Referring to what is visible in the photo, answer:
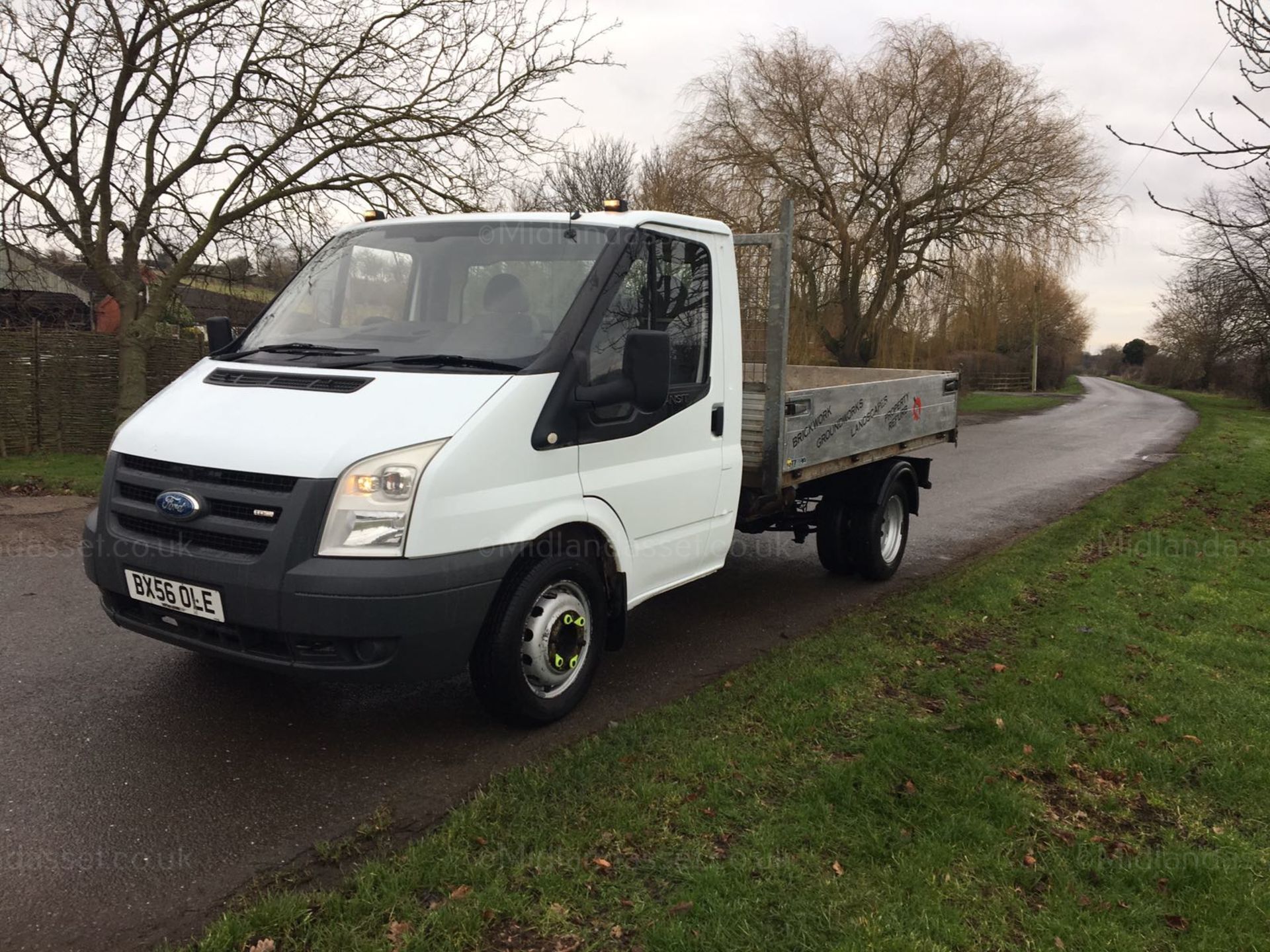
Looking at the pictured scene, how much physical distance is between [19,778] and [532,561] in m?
2.13

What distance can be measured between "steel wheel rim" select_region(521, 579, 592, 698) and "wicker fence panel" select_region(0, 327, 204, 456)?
11353 mm

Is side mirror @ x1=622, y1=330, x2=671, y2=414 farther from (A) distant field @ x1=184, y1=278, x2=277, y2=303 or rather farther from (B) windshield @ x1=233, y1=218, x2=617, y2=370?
(A) distant field @ x1=184, y1=278, x2=277, y2=303

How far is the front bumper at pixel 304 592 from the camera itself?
3.30m

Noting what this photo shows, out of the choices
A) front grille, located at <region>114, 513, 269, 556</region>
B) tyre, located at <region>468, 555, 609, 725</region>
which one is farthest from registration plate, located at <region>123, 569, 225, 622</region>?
tyre, located at <region>468, 555, 609, 725</region>

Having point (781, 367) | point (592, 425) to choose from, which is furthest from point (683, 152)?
point (592, 425)

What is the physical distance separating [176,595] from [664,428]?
7.55 ft

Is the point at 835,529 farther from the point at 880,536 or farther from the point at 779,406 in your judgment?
the point at 779,406

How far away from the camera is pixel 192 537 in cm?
352

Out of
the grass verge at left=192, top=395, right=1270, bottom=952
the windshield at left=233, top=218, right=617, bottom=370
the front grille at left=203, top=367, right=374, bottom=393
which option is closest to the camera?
the grass verge at left=192, top=395, right=1270, bottom=952

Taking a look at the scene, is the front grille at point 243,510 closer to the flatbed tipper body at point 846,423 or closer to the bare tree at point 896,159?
the flatbed tipper body at point 846,423

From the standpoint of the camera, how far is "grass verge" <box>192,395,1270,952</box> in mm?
2738

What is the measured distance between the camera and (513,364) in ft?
12.6

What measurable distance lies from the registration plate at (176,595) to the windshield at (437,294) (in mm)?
1142

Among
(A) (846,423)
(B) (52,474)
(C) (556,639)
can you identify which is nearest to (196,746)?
(C) (556,639)
